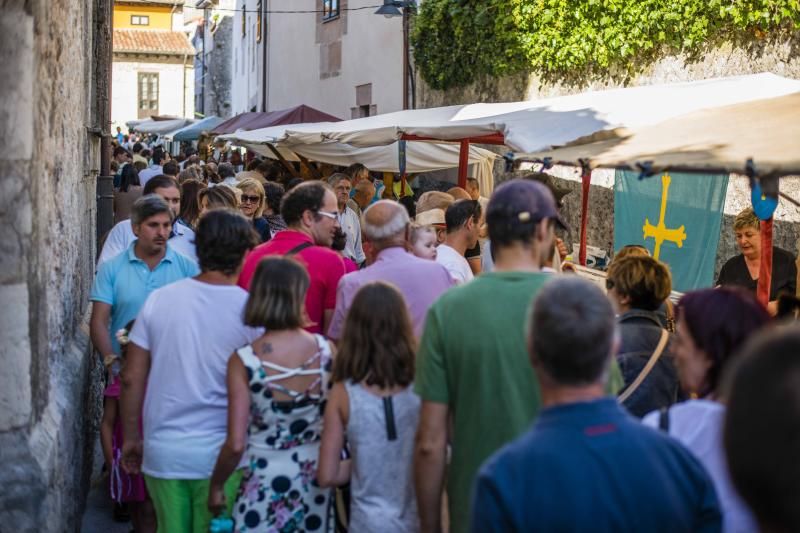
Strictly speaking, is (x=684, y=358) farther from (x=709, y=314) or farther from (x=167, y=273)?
(x=167, y=273)

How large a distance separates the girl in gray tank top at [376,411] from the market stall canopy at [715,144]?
143cm

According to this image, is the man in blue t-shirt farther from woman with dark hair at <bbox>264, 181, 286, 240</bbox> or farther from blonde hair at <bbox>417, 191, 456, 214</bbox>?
woman with dark hair at <bbox>264, 181, 286, 240</bbox>

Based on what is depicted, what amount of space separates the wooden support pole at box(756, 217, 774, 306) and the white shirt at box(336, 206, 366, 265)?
3.92 meters

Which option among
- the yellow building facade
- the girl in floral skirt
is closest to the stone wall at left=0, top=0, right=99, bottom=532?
the girl in floral skirt

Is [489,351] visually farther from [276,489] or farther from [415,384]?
[276,489]

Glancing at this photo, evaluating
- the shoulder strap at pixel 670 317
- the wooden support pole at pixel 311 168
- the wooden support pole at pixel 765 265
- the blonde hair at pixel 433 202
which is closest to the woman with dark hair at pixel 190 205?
the blonde hair at pixel 433 202

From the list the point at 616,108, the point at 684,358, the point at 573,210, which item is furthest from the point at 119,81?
the point at 684,358

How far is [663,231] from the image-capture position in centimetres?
828

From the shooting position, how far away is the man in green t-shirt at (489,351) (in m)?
3.05

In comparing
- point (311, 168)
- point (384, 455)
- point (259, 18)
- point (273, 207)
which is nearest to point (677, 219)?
point (273, 207)

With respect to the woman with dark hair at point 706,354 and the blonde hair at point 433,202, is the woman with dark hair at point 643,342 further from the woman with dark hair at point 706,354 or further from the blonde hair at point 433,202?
the blonde hair at point 433,202

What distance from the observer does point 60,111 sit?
5.40m

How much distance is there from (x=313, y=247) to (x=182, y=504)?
1.39 m

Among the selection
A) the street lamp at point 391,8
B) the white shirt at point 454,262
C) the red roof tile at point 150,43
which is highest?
the red roof tile at point 150,43
